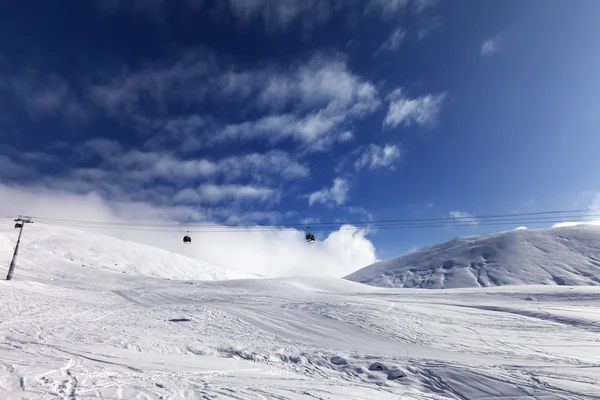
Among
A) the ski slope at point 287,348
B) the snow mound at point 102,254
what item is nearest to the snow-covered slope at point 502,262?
the snow mound at point 102,254

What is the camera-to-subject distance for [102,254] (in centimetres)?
7769

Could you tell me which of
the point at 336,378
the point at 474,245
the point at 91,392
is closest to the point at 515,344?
the point at 336,378

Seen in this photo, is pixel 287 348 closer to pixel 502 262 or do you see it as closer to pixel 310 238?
pixel 310 238

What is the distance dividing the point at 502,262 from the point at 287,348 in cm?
11023

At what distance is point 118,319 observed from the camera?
72.0 ft

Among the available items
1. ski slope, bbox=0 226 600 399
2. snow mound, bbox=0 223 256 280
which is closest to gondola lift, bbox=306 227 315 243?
ski slope, bbox=0 226 600 399

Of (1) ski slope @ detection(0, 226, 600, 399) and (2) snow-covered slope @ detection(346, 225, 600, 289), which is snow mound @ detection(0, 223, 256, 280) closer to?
(1) ski slope @ detection(0, 226, 600, 399)

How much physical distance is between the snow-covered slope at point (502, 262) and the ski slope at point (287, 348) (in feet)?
235

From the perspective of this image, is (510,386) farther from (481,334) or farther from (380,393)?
(481,334)

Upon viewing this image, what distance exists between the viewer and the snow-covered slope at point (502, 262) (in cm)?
9488

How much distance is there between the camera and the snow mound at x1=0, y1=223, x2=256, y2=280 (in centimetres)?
6117

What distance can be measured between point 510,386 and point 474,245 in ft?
425

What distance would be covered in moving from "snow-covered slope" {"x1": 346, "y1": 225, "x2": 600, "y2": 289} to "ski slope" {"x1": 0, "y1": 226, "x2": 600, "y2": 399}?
7162 cm

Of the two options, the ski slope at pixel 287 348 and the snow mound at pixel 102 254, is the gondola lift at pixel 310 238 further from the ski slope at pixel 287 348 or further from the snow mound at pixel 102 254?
the snow mound at pixel 102 254
